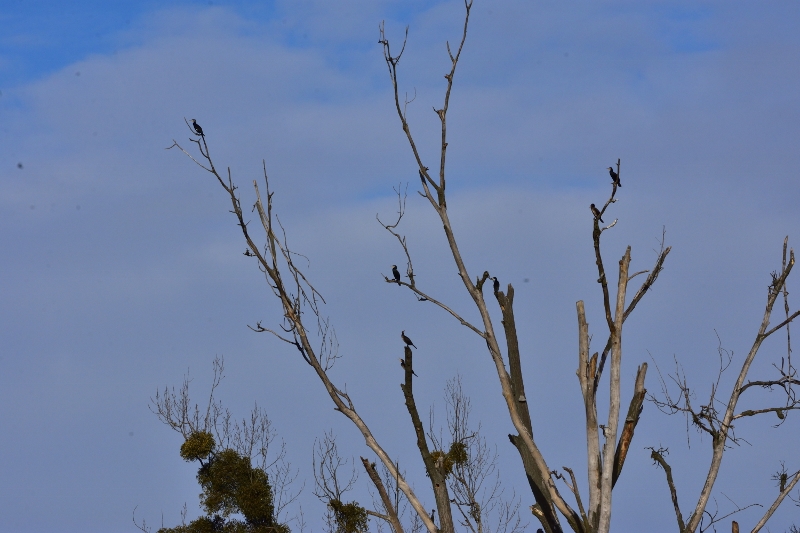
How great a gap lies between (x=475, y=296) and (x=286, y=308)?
54.0 inches

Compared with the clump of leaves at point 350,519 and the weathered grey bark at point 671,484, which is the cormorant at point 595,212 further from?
the clump of leaves at point 350,519

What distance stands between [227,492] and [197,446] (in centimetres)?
119

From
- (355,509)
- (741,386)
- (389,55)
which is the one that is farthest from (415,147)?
(355,509)

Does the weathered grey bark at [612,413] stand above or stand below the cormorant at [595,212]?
below

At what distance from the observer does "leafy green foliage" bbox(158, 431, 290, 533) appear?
693 inches

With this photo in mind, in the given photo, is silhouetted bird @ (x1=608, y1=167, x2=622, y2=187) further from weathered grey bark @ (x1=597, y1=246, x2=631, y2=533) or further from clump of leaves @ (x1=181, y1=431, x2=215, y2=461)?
clump of leaves @ (x1=181, y1=431, x2=215, y2=461)

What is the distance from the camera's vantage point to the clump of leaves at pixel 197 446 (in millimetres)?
17547

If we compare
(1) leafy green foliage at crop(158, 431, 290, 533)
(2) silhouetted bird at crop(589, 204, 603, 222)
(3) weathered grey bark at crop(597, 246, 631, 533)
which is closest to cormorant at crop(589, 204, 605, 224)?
(2) silhouetted bird at crop(589, 204, 603, 222)

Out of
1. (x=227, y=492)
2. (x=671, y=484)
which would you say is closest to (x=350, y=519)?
(x=227, y=492)

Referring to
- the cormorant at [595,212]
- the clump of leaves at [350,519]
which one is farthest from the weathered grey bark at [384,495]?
the clump of leaves at [350,519]

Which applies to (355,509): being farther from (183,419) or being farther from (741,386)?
(741,386)

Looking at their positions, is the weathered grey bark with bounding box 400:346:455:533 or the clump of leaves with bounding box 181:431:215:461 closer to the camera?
the weathered grey bark with bounding box 400:346:455:533

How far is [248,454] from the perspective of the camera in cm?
1895

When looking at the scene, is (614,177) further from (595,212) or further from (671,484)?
(671,484)
